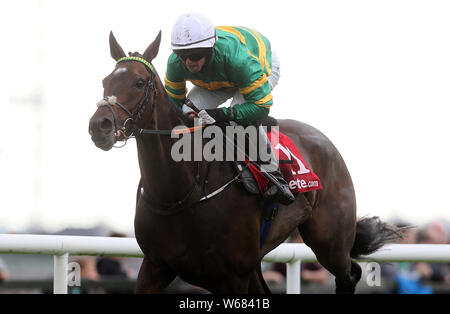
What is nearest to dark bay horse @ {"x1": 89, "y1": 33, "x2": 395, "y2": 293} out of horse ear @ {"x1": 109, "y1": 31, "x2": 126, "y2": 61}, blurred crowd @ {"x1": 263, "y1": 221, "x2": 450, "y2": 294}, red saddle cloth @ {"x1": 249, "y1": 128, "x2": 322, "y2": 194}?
horse ear @ {"x1": 109, "y1": 31, "x2": 126, "y2": 61}

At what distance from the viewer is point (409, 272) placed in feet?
26.4

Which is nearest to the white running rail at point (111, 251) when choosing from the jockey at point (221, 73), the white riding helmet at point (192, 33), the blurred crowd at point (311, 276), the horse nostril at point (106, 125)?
the blurred crowd at point (311, 276)

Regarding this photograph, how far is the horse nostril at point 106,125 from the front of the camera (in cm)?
343

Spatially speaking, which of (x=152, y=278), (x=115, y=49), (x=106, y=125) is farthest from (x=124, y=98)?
(x=152, y=278)

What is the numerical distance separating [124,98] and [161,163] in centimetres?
44

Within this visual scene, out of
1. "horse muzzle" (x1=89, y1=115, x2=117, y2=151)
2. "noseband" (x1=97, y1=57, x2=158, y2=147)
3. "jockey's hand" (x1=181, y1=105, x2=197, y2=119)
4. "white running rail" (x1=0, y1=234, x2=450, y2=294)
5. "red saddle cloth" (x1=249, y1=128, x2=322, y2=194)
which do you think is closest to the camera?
"horse muzzle" (x1=89, y1=115, x2=117, y2=151)

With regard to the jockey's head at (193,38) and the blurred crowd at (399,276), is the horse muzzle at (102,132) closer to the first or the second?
the jockey's head at (193,38)

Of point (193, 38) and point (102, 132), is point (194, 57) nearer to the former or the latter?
point (193, 38)

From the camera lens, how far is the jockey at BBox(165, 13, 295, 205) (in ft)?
12.7

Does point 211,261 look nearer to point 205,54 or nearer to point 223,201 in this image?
point 223,201

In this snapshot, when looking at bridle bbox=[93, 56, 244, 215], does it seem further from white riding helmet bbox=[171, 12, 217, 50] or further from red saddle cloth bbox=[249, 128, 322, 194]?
red saddle cloth bbox=[249, 128, 322, 194]

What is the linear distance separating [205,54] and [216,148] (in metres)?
0.54

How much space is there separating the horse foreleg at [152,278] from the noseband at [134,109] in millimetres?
802

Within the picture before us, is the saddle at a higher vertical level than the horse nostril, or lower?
A: lower
